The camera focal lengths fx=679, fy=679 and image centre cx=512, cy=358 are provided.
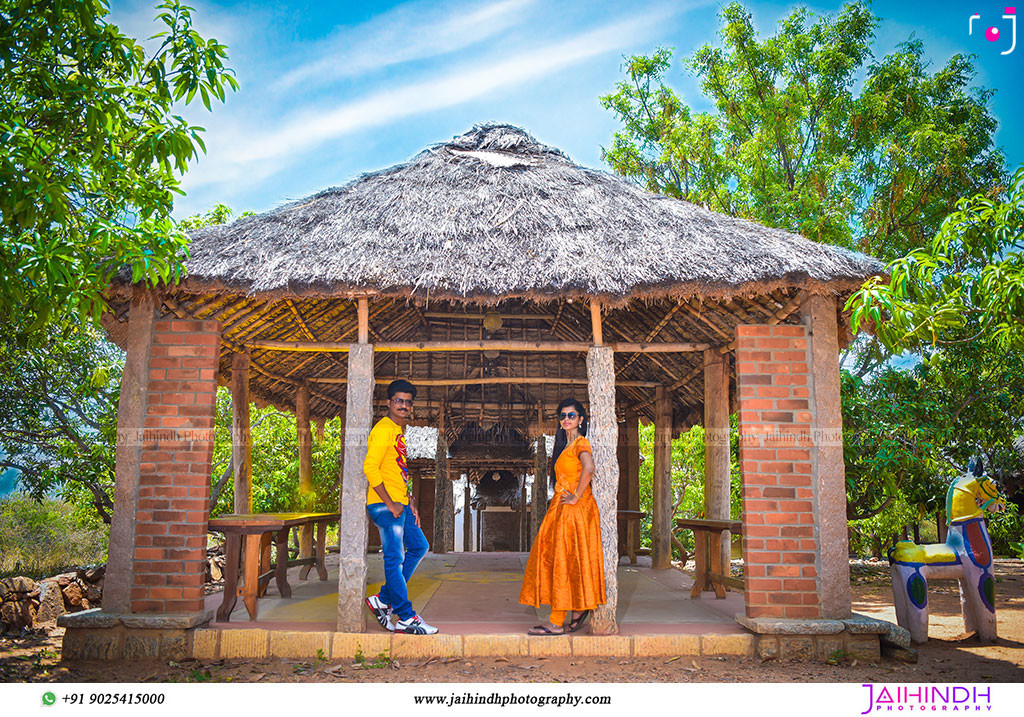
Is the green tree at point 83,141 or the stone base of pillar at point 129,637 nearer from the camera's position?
the green tree at point 83,141

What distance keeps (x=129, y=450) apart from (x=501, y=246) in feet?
10.0

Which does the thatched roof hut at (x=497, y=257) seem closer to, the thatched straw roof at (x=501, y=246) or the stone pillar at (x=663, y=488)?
the thatched straw roof at (x=501, y=246)

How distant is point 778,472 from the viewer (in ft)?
15.8

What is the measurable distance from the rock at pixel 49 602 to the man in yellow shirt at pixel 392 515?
412 centimetres

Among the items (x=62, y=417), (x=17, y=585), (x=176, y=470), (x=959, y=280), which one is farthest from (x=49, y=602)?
(x=959, y=280)

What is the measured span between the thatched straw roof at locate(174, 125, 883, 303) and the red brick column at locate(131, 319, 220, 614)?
582mm

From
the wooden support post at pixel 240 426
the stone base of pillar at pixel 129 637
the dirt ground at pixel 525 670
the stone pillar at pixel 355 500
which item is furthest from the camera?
the wooden support post at pixel 240 426

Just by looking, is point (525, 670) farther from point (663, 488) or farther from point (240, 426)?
point (663, 488)

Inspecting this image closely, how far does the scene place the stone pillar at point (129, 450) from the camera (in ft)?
15.4

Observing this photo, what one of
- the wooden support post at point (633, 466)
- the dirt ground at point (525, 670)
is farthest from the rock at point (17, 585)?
the wooden support post at point (633, 466)

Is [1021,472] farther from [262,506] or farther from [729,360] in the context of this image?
[262,506]
